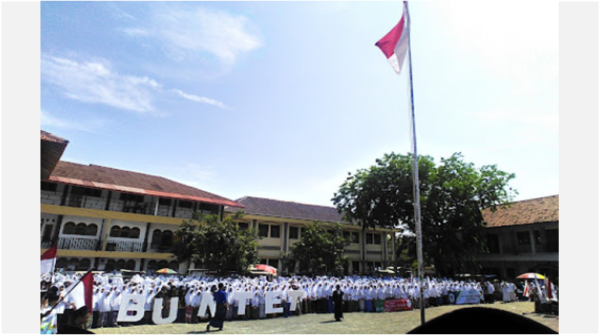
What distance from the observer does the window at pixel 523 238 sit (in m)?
29.5

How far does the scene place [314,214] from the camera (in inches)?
1368

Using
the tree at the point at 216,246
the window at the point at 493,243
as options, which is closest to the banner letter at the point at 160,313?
the tree at the point at 216,246

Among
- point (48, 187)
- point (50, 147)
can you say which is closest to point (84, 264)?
point (48, 187)

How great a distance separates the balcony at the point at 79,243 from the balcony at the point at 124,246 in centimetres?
58

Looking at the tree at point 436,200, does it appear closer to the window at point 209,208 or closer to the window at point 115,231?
the window at point 209,208

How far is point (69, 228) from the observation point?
21.7m

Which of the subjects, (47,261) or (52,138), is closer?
(47,261)

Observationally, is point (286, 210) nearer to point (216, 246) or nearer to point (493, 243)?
point (216, 246)

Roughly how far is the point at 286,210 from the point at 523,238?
21146mm

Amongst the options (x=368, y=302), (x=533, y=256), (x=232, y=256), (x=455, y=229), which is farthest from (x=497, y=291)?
(x=232, y=256)

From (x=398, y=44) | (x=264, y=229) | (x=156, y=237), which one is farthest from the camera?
(x=264, y=229)

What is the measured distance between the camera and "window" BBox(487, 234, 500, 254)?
104 ft

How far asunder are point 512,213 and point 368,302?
75.5 ft

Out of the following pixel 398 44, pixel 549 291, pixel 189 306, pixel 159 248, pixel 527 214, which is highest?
pixel 398 44
